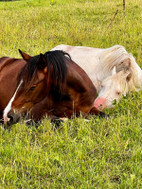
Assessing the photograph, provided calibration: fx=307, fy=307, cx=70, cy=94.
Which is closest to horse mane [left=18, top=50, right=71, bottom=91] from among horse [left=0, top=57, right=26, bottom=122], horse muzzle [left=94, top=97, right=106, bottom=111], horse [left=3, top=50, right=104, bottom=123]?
horse [left=3, top=50, right=104, bottom=123]

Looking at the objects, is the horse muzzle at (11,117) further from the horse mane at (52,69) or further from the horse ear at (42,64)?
the horse ear at (42,64)

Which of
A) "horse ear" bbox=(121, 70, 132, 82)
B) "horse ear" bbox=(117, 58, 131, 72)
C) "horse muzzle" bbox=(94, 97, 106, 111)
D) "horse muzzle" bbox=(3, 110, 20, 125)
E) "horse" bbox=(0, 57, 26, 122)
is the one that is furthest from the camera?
"horse ear" bbox=(117, 58, 131, 72)

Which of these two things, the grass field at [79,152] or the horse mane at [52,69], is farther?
the horse mane at [52,69]

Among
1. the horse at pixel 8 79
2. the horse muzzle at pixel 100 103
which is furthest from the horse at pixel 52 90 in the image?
the horse at pixel 8 79

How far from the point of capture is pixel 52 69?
3773 mm

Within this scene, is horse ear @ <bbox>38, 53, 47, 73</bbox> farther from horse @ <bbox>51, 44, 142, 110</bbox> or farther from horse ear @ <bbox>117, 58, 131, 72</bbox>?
horse ear @ <bbox>117, 58, 131, 72</bbox>

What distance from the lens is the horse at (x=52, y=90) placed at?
146 inches

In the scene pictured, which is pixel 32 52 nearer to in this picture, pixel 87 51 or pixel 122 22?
pixel 87 51

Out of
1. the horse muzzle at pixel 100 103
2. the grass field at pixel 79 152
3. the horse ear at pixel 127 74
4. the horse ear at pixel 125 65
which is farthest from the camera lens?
the horse ear at pixel 125 65

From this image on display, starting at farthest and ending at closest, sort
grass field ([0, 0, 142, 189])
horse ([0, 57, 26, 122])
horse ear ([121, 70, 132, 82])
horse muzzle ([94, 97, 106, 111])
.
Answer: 1. horse ear ([121, 70, 132, 82])
2. horse ([0, 57, 26, 122])
3. horse muzzle ([94, 97, 106, 111])
4. grass field ([0, 0, 142, 189])

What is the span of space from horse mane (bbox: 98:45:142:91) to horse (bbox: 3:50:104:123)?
99 centimetres

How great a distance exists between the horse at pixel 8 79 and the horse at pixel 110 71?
4.32 ft

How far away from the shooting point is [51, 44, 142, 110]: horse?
15.9 ft

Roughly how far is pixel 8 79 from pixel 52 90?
118 cm
